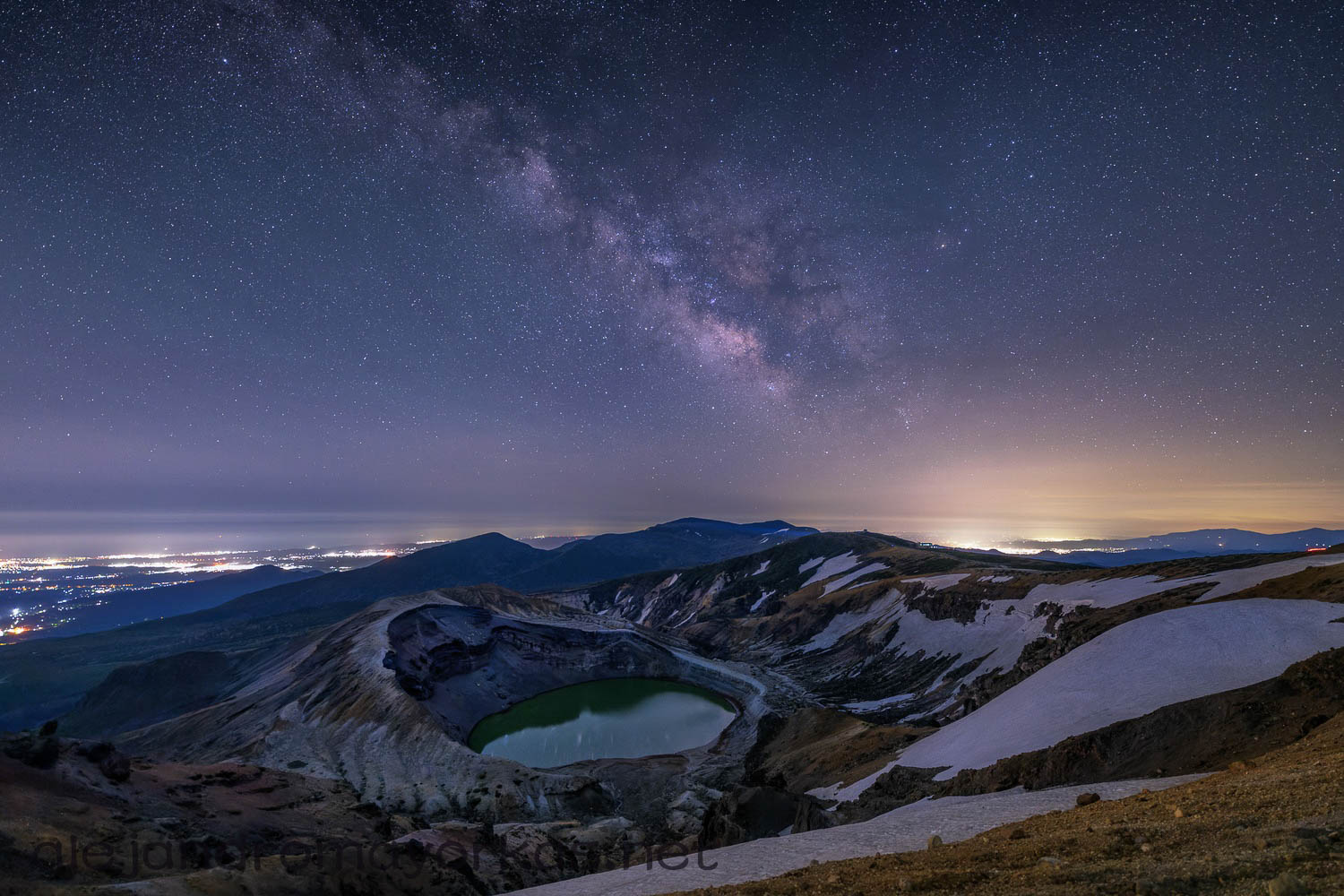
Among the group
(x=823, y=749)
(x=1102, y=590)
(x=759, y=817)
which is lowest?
(x=823, y=749)

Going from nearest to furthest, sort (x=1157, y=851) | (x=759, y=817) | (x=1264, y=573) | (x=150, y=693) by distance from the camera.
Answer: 1. (x=1157, y=851)
2. (x=759, y=817)
3. (x=1264, y=573)
4. (x=150, y=693)

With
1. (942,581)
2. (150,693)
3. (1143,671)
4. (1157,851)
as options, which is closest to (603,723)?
(942,581)

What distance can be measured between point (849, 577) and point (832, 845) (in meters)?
111

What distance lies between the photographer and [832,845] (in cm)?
1300

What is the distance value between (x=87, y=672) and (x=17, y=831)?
8097 inches

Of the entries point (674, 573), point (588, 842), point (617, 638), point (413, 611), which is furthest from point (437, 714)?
point (674, 573)

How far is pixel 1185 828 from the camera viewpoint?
26.9 ft

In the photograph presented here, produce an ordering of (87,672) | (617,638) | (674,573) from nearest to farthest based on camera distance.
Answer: (617,638)
(87,672)
(674,573)

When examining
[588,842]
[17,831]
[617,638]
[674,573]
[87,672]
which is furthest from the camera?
[674,573]

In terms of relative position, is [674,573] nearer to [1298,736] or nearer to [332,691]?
[332,691]

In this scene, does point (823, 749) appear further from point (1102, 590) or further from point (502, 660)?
point (502, 660)

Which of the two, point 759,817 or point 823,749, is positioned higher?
point 759,817

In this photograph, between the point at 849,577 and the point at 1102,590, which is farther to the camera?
→ the point at 849,577

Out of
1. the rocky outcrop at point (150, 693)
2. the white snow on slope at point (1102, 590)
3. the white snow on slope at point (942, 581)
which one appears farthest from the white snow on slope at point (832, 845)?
the rocky outcrop at point (150, 693)
